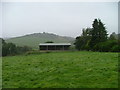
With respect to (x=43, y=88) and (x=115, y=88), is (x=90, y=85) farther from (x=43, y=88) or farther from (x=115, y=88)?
(x=43, y=88)

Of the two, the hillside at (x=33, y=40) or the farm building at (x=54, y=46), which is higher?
the hillside at (x=33, y=40)

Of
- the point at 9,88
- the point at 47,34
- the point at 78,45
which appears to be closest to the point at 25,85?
the point at 9,88

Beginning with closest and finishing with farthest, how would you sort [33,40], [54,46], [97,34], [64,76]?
[64,76], [97,34], [54,46], [33,40]

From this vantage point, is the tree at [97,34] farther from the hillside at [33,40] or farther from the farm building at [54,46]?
the hillside at [33,40]

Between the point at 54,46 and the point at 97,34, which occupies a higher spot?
the point at 97,34

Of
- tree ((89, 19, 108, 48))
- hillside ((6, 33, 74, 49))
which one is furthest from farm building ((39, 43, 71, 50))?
hillside ((6, 33, 74, 49))

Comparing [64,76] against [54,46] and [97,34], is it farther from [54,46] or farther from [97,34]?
[54,46]

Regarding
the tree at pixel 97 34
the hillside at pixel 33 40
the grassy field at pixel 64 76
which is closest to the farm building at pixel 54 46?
the tree at pixel 97 34

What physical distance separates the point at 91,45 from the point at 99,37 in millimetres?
3033

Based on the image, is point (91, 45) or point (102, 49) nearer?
→ point (102, 49)

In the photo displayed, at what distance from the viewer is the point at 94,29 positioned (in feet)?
155

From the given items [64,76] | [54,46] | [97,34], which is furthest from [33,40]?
[64,76]

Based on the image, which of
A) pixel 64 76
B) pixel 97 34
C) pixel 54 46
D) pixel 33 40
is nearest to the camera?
pixel 64 76

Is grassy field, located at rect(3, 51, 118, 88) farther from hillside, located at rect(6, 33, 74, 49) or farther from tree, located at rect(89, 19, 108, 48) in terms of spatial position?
hillside, located at rect(6, 33, 74, 49)
